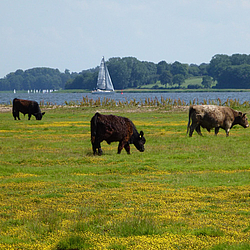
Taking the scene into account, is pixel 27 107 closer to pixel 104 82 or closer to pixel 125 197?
pixel 125 197

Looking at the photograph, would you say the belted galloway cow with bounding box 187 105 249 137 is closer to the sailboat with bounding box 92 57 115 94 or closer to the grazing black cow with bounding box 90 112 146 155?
the grazing black cow with bounding box 90 112 146 155

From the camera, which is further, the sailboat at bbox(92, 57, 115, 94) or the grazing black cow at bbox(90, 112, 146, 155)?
the sailboat at bbox(92, 57, 115, 94)

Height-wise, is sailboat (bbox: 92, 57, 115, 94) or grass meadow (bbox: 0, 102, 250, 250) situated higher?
sailboat (bbox: 92, 57, 115, 94)

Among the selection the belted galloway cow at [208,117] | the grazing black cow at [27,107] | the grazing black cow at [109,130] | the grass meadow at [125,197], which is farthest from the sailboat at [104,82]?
the grazing black cow at [109,130]

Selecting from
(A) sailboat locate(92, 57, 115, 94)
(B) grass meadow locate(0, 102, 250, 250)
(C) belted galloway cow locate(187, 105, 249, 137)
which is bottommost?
(B) grass meadow locate(0, 102, 250, 250)

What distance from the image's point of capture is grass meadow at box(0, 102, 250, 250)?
26.9 feet

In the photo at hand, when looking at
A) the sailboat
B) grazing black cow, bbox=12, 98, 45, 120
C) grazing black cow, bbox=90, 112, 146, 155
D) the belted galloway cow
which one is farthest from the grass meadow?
the sailboat

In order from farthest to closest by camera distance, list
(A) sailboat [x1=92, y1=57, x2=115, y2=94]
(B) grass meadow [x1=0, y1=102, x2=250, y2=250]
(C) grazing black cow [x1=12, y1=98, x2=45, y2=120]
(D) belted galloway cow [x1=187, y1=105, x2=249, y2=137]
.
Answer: (A) sailboat [x1=92, y1=57, x2=115, y2=94] < (C) grazing black cow [x1=12, y1=98, x2=45, y2=120] < (D) belted galloway cow [x1=187, y1=105, x2=249, y2=137] < (B) grass meadow [x1=0, y1=102, x2=250, y2=250]

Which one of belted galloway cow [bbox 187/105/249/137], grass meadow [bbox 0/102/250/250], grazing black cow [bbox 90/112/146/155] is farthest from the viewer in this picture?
belted galloway cow [bbox 187/105/249/137]

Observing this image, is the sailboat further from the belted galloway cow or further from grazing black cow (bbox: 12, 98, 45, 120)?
the belted galloway cow

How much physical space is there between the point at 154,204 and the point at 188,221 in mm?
1665

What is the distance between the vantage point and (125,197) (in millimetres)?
11695

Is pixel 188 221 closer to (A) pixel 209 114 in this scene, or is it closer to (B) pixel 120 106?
(A) pixel 209 114

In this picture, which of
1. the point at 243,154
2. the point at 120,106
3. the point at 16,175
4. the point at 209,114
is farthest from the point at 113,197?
the point at 120,106
